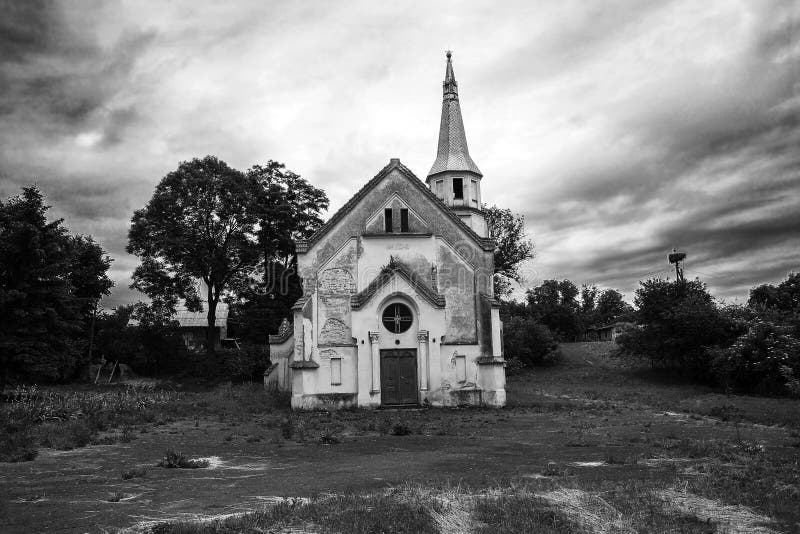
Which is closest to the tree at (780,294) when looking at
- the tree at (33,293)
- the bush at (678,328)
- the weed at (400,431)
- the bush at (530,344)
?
the bush at (678,328)

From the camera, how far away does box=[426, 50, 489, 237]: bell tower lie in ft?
117

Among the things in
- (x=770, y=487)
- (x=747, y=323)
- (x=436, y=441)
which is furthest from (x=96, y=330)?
(x=770, y=487)

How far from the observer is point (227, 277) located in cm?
4475

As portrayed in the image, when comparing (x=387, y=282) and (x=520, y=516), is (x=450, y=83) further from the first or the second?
(x=520, y=516)

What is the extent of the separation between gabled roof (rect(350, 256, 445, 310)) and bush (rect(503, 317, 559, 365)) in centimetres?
2135

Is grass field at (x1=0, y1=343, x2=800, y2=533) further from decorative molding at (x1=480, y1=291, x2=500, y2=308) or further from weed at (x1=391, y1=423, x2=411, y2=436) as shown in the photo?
decorative molding at (x1=480, y1=291, x2=500, y2=308)

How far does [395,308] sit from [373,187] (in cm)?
556

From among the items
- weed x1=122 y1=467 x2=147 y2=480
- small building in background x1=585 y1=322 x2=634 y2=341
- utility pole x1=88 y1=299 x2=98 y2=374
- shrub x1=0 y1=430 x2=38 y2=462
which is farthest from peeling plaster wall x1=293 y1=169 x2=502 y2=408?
small building in background x1=585 y1=322 x2=634 y2=341

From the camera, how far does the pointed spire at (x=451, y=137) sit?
35.8m

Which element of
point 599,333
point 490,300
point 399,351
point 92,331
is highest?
point 599,333

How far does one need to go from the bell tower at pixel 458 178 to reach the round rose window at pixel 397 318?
10.5m

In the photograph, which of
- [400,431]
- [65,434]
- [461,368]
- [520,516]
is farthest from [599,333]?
[520,516]

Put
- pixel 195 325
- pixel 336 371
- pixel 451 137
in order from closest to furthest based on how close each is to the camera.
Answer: pixel 336 371 → pixel 451 137 → pixel 195 325

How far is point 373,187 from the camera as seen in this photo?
27.4 m
